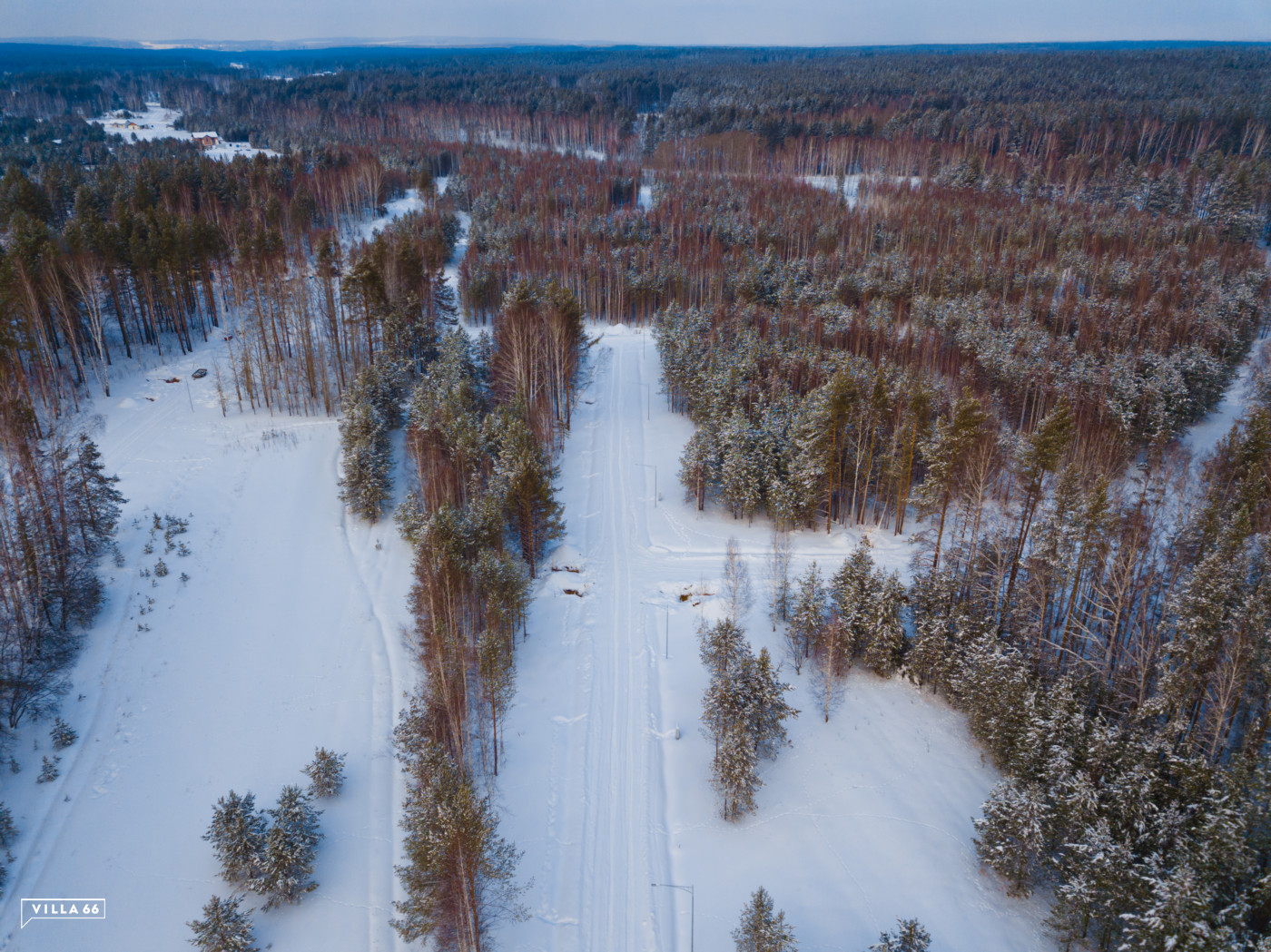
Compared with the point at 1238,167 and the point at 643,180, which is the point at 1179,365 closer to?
the point at 1238,167

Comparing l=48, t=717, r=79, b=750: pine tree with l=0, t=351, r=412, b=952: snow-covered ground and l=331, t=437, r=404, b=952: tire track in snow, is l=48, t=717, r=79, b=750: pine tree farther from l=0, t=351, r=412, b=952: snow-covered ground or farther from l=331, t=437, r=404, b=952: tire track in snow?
l=331, t=437, r=404, b=952: tire track in snow

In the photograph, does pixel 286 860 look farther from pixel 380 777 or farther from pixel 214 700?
pixel 214 700

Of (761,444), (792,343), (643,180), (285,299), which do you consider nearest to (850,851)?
(761,444)

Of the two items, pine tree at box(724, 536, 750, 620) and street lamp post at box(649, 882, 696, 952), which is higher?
pine tree at box(724, 536, 750, 620)

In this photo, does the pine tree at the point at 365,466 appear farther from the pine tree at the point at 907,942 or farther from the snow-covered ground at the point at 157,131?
the snow-covered ground at the point at 157,131

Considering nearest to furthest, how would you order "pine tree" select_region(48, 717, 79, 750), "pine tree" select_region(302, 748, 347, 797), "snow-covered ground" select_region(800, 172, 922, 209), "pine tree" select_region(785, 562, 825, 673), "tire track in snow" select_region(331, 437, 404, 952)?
1. "tire track in snow" select_region(331, 437, 404, 952)
2. "pine tree" select_region(302, 748, 347, 797)
3. "pine tree" select_region(48, 717, 79, 750)
4. "pine tree" select_region(785, 562, 825, 673)
5. "snow-covered ground" select_region(800, 172, 922, 209)

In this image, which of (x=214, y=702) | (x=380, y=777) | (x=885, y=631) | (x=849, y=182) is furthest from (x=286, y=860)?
(x=849, y=182)

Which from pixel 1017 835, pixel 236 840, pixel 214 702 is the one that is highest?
pixel 236 840

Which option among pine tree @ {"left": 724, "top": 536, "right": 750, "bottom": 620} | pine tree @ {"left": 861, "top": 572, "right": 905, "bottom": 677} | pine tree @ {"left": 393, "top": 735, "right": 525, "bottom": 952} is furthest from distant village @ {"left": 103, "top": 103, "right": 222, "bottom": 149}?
pine tree @ {"left": 861, "top": 572, "right": 905, "bottom": 677}
